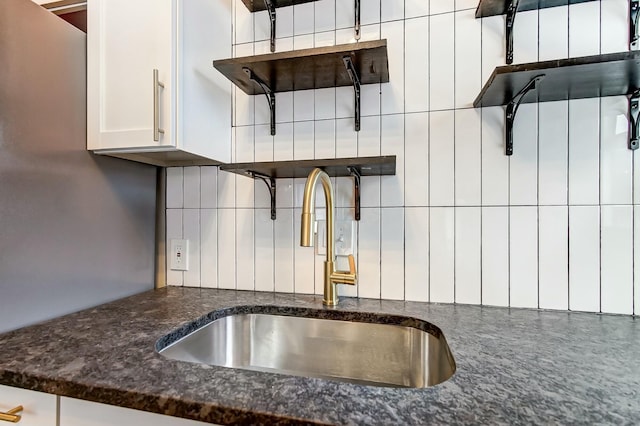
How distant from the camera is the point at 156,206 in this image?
1304mm

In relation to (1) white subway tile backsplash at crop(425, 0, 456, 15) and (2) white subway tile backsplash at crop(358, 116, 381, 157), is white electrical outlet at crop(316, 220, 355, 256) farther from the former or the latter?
(1) white subway tile backsplash at crop(425, 0, 456, 15)

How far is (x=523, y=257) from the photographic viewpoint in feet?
3.24

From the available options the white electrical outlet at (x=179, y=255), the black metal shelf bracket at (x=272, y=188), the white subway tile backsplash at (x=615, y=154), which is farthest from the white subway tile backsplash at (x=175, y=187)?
the white subway tile backsplash at (x=615, y=154)

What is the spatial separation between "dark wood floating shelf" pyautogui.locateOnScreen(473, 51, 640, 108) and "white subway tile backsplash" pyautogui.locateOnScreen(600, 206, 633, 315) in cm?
33

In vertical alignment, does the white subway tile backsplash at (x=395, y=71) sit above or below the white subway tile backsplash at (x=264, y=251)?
above

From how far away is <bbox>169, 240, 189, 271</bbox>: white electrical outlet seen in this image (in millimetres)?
1275

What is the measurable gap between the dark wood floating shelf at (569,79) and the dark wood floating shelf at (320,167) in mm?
338

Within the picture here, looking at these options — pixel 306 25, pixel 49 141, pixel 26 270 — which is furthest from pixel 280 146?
pixel 26 270

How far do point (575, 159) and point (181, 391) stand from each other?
1146 millimetres

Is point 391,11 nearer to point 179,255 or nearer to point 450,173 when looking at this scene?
point 450,173

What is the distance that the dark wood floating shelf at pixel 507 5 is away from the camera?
3.12 feet

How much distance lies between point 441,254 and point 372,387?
0.62 metres

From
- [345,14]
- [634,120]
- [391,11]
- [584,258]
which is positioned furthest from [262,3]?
[584,258]

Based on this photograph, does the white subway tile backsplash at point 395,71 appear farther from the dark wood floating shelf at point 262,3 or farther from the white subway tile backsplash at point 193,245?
the white subway tile backsplash at point 193,245
